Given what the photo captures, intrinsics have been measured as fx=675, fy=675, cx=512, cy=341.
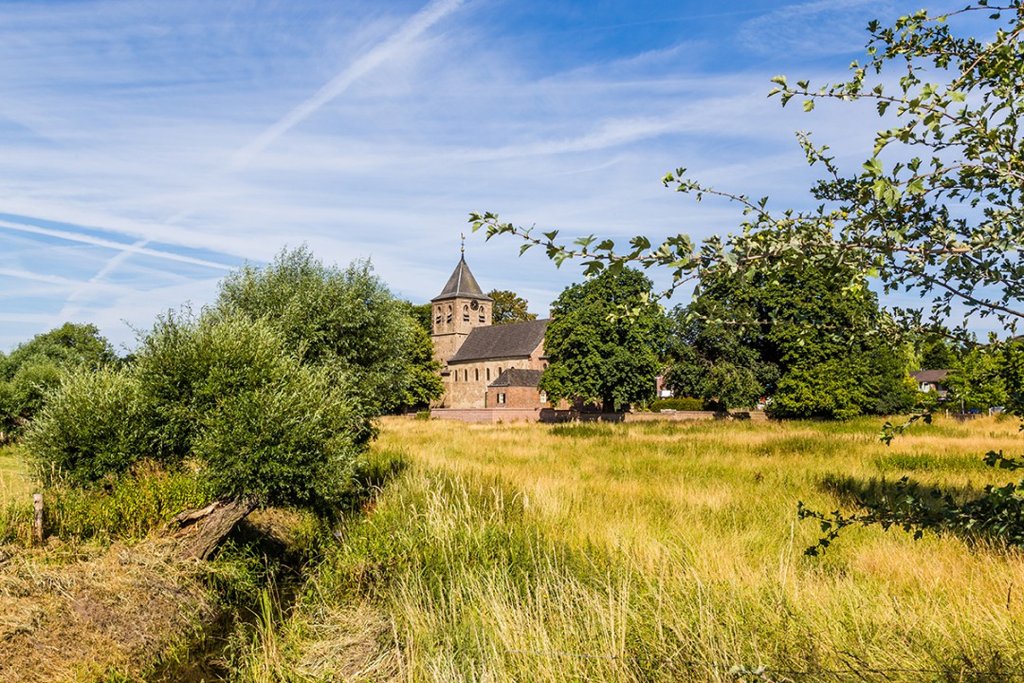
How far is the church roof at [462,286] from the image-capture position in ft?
262

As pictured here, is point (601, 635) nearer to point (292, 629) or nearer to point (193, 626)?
point (292, 629)

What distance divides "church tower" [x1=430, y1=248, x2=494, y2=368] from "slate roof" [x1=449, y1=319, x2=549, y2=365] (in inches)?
68.2

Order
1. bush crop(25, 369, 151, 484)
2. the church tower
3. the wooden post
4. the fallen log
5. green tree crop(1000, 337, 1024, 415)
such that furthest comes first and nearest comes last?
the church tower → bush crop(25, 369, 151, 484) → the fallen log → the wooden post → green tree crop(1000, 337, 1024, 415)

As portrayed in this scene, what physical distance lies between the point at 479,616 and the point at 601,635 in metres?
1.62

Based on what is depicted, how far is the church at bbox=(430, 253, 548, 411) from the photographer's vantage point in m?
62.4

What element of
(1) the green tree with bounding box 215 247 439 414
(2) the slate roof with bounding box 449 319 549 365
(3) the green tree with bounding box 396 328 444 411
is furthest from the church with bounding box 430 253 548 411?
(1) the green tree with bounding box 215 247 439 414

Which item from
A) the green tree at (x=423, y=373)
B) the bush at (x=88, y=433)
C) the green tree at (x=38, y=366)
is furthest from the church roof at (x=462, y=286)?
the bush at (x=88, y=433)

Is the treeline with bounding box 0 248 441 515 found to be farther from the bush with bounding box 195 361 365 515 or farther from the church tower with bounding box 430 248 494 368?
the church tower with bounding box 430 248 494 368

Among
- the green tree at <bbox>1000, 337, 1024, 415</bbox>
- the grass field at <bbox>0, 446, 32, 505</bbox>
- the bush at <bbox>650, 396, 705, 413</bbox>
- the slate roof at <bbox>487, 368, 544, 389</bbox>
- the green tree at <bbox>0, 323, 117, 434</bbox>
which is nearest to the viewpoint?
the green tree at <bbox>1000, 337, 1024, 415</bbox>

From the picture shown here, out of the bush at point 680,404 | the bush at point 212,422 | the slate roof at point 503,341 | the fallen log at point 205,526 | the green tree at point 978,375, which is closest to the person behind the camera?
the green tree at point 978,375

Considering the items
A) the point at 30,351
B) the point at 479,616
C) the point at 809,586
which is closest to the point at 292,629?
the point at 479,616

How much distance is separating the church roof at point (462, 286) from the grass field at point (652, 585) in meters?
64.1

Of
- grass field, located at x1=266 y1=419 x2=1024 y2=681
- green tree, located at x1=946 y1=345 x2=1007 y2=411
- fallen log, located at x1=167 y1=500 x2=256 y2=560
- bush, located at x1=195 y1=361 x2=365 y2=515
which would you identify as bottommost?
fallen log, located at x1=167 y1=500 x2=256 y2=560

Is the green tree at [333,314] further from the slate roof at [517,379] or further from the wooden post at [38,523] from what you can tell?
the slate roof at [517,379]
